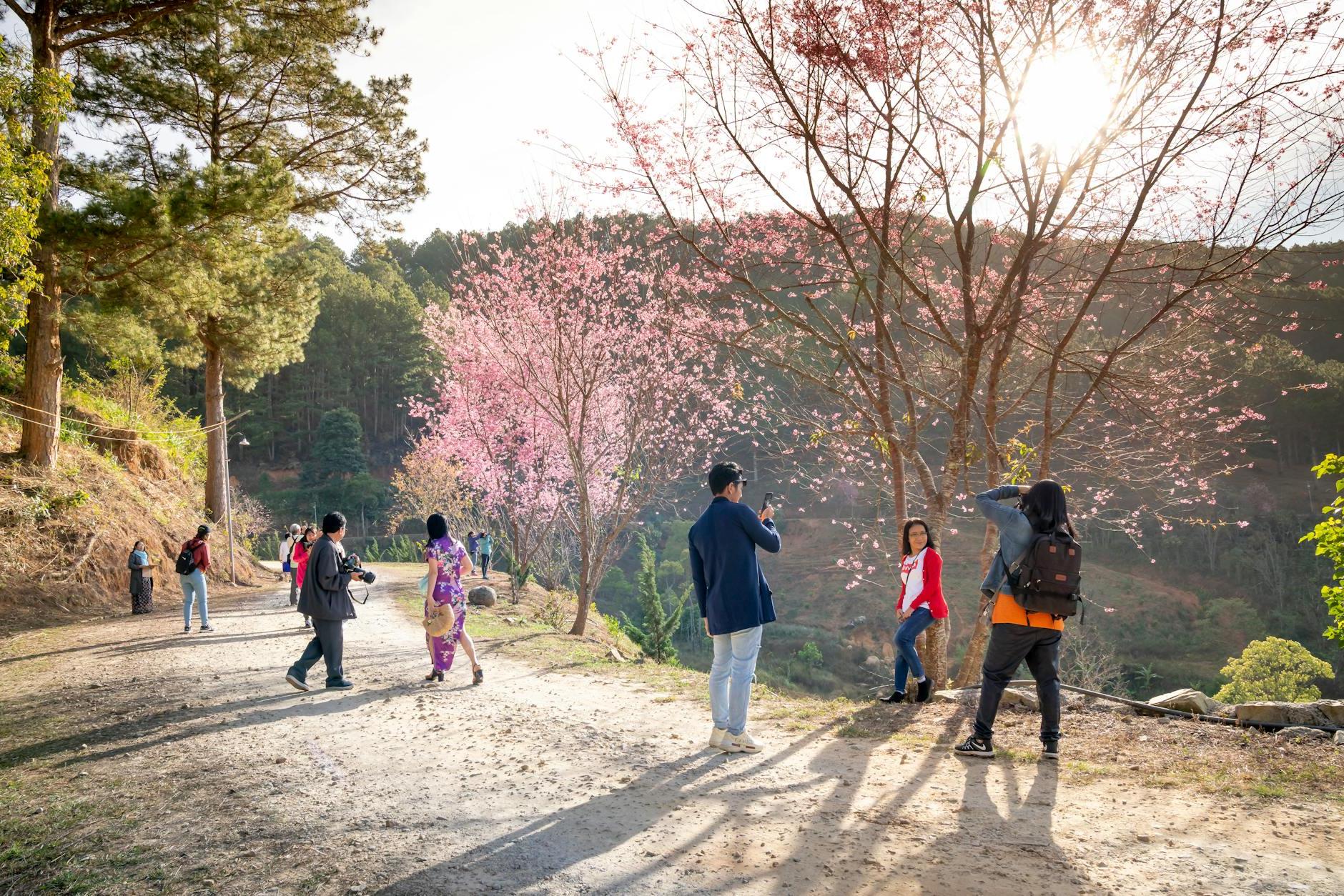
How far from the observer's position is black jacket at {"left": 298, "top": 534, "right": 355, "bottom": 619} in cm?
728

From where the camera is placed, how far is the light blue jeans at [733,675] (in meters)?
5.25

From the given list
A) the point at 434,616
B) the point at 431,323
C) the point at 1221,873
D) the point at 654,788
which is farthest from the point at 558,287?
the point at 1221,873

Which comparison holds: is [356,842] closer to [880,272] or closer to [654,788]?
[654,788]

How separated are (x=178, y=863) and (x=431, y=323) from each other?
18135mm

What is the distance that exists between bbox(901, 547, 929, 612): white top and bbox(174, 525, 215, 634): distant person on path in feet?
30.0

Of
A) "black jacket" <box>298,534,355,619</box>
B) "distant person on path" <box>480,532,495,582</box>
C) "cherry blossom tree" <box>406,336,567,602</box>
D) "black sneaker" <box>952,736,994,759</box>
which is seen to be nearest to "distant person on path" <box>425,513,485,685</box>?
"black jacket" <box>298,534,355,619</box>

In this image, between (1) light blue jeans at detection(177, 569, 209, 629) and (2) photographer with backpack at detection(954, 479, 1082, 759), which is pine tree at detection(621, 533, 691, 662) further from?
(2) photographer with backpack at detection(954, 479, 1082, 759)

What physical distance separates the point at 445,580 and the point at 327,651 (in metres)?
1.32

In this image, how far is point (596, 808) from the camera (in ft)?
13.7

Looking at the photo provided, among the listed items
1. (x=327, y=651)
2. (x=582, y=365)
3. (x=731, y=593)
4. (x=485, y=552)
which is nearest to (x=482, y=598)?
(x=582, y=365)

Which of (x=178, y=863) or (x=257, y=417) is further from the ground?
(x=257, y=417)

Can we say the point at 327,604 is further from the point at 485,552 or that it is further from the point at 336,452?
the point at 336,452

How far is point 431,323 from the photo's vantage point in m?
20.5

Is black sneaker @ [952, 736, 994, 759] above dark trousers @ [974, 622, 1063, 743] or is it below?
below
